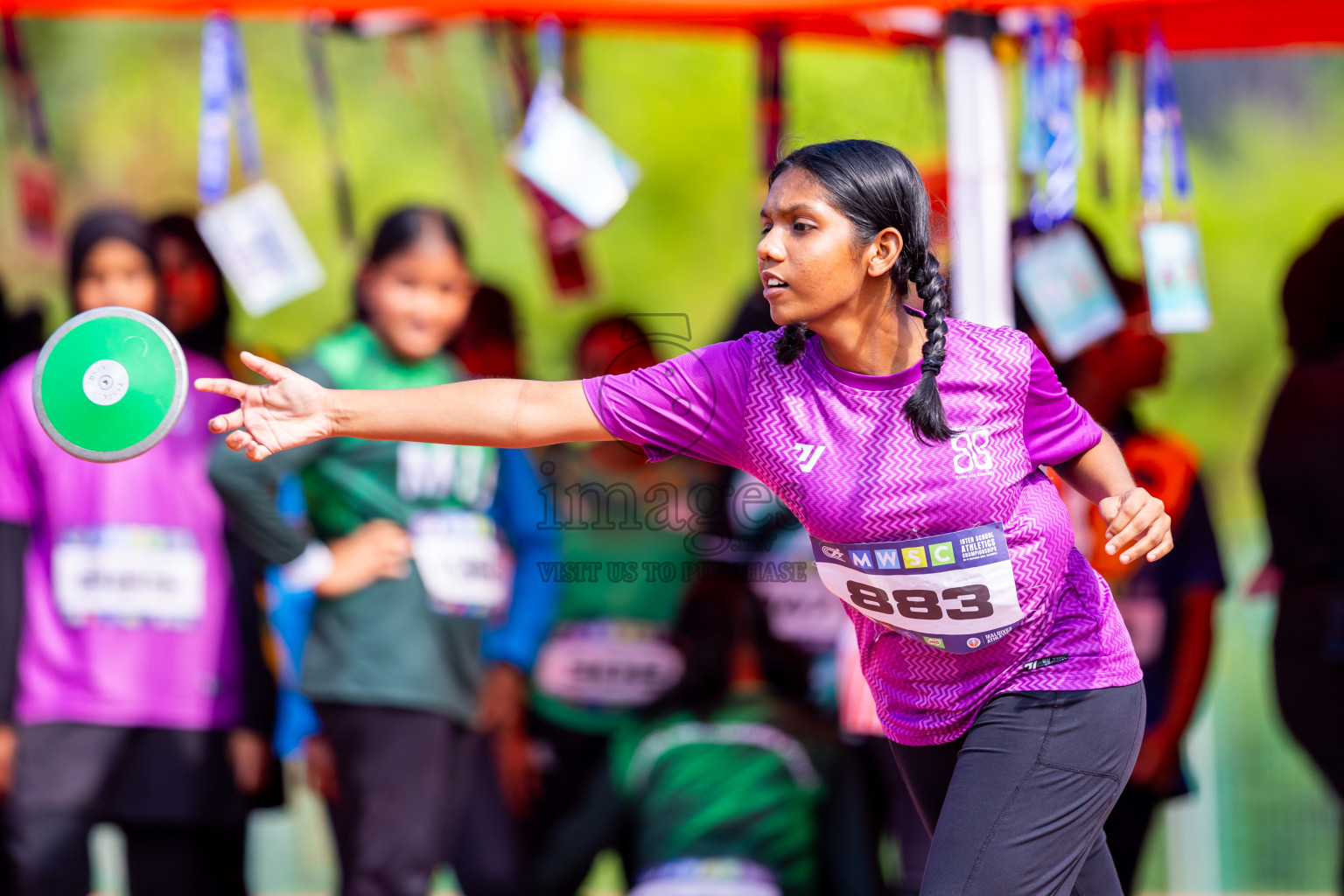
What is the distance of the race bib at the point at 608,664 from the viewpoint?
197 inches

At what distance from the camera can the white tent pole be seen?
393 centimetres

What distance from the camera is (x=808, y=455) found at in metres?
2.57

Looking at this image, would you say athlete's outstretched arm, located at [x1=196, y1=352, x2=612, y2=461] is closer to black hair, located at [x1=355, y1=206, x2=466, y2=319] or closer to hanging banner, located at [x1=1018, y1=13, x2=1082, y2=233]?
black hair, located at [x1=355, y1=206, x2=466, y2=319]

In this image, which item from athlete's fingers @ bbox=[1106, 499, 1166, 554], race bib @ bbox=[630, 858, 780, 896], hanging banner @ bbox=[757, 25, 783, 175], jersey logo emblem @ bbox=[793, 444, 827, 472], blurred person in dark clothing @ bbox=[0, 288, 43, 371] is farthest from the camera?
blurred person in dark clothing @ bbox=[0, 288, 43, 371]

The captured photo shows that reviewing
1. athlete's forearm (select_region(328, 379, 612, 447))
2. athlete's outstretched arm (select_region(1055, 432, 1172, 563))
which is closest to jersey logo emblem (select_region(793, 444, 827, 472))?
athlete's forearm (select_region(328, 379, 612, 447))

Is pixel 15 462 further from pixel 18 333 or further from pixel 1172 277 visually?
pixel 1172 277

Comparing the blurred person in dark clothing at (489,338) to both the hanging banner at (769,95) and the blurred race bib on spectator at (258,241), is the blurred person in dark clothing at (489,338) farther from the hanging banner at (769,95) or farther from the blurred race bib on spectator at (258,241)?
the hanging banner at (769,95)

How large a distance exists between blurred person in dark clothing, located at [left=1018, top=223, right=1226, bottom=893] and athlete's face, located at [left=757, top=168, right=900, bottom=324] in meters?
1.97

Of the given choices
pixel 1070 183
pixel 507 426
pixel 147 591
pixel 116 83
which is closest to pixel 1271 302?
pixel 116 83

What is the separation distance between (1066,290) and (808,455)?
1.84m

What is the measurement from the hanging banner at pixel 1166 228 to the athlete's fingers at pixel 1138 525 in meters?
1.65

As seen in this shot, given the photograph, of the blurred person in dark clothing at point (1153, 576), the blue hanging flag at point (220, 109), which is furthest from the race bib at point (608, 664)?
the blue hanging flag at point (220, 109)

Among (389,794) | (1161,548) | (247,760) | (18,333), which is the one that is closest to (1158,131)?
(1161,548)

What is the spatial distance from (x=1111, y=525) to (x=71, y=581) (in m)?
2.98
